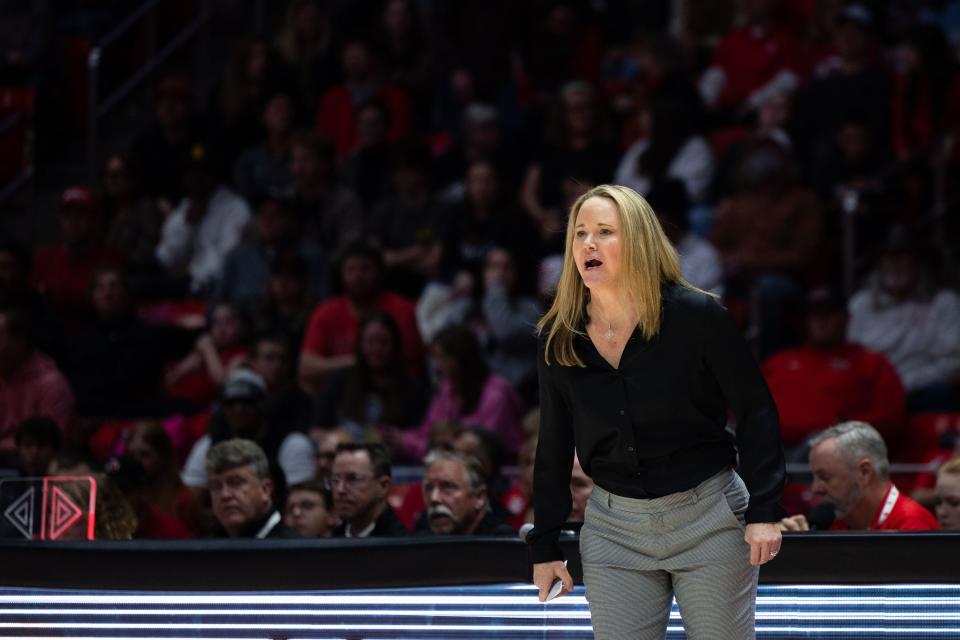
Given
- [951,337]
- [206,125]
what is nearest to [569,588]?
[951,337]

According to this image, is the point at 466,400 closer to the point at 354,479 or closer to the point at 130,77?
the point at 354,479

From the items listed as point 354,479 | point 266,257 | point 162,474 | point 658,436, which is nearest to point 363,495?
point 354,479

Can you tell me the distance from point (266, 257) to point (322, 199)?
0.65 meters

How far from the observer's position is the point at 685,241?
9.23 metres

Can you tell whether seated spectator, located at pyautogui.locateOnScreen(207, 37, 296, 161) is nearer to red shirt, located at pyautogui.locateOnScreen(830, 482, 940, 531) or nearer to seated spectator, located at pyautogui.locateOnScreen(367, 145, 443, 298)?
seated spectator, located at pyautogui.locateOnScreen(367, 145, 443, 298)

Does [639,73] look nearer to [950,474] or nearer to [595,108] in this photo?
[595,108]

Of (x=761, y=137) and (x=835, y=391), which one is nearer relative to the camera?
(x=835, y=391)

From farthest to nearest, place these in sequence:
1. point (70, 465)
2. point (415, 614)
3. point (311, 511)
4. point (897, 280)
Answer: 1. point (897, 280)
2. point (70, 465)
3. point (311, 511)
4. point (415, 614)

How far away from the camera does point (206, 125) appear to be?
11.6 m

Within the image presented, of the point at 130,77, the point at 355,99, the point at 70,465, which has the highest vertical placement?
Result: the point at 130,77

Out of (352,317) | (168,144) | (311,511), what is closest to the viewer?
(311,511)

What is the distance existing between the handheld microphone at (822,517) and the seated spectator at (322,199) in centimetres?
542

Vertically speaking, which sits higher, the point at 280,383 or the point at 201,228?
the point at 201,228

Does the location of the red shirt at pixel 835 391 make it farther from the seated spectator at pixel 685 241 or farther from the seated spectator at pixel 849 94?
the seated spectator at pixel 849 94
